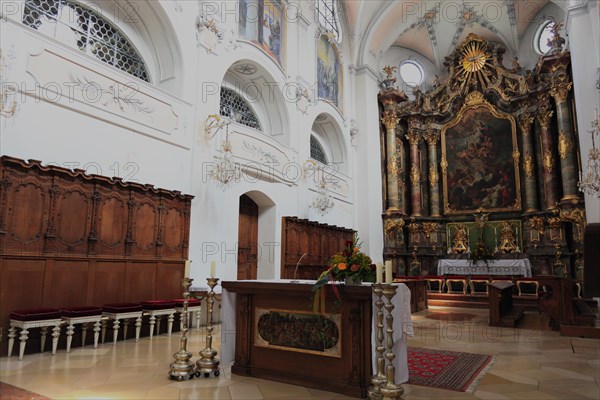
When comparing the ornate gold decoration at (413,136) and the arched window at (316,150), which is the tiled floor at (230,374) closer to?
the arched window at (316,150)

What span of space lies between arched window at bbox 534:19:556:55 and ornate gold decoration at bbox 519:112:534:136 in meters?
2.87

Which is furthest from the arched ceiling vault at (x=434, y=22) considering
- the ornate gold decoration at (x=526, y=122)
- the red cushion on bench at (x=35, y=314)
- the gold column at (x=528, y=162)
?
the red cushion on bench at (x=35, y=314)

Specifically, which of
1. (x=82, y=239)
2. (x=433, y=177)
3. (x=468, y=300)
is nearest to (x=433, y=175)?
(x=433, y=177)

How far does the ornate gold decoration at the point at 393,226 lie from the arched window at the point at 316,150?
3.55m

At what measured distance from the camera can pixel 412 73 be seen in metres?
20.0

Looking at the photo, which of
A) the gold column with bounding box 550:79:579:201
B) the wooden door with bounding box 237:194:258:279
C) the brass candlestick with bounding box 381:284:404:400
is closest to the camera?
the brass candlestick with bounding box 381:284:404:400

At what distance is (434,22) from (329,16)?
5.36 metres

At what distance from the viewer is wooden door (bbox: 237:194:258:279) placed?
11211 millimetres

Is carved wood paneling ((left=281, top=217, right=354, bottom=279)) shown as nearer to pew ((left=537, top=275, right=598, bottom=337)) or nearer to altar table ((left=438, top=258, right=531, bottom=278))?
altar table ((left=438, top=258, right=531, bottom=278))

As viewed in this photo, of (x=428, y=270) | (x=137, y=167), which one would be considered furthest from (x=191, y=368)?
(x=428, y=270)

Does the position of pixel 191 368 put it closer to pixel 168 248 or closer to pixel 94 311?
pixel 94 311

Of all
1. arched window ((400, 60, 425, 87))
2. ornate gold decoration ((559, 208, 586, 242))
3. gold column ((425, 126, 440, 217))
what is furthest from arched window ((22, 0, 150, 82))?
arched window ((400, 60, 425, 87))

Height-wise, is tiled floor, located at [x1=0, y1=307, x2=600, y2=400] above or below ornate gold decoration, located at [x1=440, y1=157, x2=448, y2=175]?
below

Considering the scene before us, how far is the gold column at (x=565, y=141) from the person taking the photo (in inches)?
558
